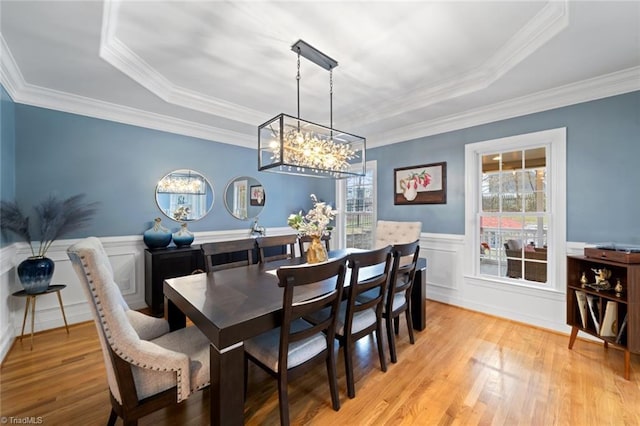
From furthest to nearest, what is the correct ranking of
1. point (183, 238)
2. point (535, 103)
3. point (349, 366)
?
point (183, 238) < point (535, 103) < point (349, 366)

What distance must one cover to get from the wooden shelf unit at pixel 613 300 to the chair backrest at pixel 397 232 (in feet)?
4.91

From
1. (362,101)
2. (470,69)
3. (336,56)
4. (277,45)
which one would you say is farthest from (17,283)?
(470,69)

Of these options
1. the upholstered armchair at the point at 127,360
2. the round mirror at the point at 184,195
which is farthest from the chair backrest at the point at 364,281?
the round mirror at the point at 184,195

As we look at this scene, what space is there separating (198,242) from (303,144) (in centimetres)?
251

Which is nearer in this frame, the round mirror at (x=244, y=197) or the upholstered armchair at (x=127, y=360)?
the upholstered armchair at (x=127, y=360)

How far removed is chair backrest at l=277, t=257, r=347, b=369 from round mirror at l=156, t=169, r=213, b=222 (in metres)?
2.76

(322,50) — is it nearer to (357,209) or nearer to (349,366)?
(349,366)

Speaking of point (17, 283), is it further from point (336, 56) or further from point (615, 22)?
point (615, 22)

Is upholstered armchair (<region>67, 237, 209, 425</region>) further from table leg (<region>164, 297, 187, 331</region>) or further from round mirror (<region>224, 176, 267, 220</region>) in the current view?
round mirror (<region>224, 176, 267, 220</region>)

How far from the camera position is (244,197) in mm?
4461

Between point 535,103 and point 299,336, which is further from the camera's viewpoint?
point 535,103

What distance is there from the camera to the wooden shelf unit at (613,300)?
6.78ft

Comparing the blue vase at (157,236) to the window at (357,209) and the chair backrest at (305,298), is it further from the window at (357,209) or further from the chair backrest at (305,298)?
the window at (357,209)

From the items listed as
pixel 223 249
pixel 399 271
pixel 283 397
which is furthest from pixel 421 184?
pixel 283 397
